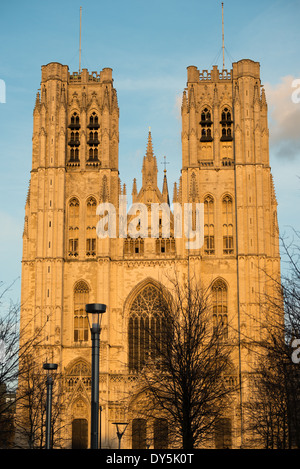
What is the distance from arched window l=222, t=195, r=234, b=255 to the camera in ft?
181

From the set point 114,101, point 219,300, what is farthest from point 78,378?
point 114,101

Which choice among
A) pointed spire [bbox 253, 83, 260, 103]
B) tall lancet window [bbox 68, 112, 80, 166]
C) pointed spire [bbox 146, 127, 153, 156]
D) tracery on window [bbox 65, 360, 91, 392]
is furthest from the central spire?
tracery on window [bbox 65, 360, 91, 392]

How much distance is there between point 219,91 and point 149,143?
6306 millimetres

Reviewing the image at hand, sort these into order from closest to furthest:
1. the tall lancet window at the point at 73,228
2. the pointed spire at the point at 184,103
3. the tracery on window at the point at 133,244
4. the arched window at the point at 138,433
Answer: the arched window at the point at 138,433, the tracery on window at the point at 133,244, the tall lancet window at the point at 73,228, the pointed spire at the point at 184,103

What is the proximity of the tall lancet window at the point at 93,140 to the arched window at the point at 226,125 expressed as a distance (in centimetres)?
894

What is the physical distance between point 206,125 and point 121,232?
10.1 metres

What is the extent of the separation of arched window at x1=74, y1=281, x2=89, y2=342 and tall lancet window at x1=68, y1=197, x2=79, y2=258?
2.31m

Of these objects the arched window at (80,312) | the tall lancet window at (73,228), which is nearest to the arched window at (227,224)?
the arched window at (80,312)

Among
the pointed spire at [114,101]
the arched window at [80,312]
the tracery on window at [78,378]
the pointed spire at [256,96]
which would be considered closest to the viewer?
the tracery on window at [78,378]

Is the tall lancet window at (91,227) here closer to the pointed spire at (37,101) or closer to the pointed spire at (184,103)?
the pointed spire at (37,101)

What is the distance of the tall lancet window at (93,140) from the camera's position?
5762cm

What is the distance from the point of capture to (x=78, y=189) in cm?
5666
